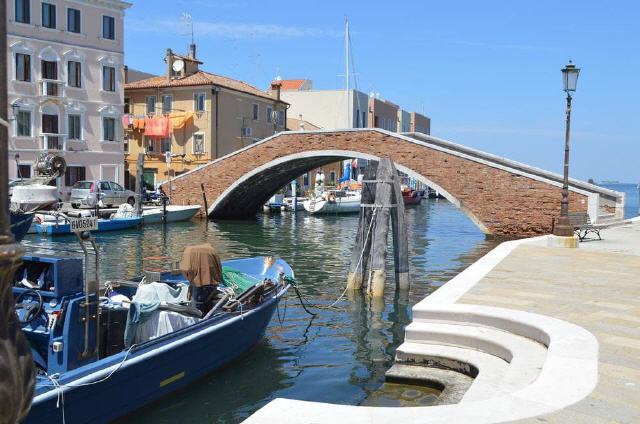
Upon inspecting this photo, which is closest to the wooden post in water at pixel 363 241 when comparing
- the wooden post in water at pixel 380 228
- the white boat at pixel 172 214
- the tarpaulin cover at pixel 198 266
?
the wooden post in water at pixel 380 228

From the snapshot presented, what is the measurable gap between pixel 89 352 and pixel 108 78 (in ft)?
92.8

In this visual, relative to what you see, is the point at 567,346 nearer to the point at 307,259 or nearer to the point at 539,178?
the point at 307,259

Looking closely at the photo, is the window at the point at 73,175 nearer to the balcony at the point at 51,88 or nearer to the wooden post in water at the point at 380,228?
the balcony at the point at 51,88

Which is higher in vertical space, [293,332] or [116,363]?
[116,363]

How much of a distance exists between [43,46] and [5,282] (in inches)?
1201

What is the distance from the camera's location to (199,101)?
38.1m

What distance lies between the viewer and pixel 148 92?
39.3m

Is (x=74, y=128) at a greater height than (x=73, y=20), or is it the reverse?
(x=73, y=20)

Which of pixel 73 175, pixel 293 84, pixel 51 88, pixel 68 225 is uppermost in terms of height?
pixel 293 84

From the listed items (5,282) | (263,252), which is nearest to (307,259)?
(263,252)

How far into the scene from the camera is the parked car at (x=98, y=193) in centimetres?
2769

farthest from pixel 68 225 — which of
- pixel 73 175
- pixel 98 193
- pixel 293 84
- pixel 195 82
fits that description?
pixel 293 84

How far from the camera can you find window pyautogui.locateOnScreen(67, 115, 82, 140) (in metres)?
30.9

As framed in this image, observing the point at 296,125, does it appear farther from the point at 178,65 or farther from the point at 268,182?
the point at 268,182
